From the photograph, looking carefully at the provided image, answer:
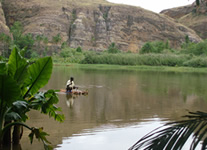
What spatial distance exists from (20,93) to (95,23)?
11525 centimetres

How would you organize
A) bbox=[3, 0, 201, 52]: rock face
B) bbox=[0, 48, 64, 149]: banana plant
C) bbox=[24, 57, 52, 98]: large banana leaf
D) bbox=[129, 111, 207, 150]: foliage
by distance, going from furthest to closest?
1. bbox=[3, 0, 201, 52]: rock face
2. bbox=[24, 57, 52, 98]: large banana leaf
3. bbox=[0, 48, 64, 149]: banana plant
4. bbox=[129, 111, 207, 150]: foliage

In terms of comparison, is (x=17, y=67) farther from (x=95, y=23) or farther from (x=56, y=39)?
(x=95, y=23)

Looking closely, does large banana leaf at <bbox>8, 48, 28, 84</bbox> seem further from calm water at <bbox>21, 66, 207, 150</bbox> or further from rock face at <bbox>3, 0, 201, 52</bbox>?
rock face at <bbox>3, 0, 201, 52</bbox>

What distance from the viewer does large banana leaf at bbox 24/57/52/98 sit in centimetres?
550

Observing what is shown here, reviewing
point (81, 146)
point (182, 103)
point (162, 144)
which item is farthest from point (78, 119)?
point (162, 144)

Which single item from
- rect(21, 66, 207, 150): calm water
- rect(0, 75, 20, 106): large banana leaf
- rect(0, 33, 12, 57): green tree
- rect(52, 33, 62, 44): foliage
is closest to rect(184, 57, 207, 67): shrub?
rect(0, 33, 12, 57): green tree

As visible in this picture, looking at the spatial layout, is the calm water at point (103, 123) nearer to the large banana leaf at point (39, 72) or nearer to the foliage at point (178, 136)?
the large banana leaf at point (39, 72)

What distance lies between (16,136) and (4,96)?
4.54ft

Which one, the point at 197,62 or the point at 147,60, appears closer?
the point at 197,62

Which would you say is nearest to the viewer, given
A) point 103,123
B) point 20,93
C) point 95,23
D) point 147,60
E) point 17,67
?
point 20,93

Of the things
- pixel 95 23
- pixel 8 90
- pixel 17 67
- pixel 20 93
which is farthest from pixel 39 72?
pixel 95 23

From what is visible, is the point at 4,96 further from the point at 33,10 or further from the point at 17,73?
the point at 33,10

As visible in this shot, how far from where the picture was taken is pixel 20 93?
4992mm

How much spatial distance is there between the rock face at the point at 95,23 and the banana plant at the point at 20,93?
101 m
